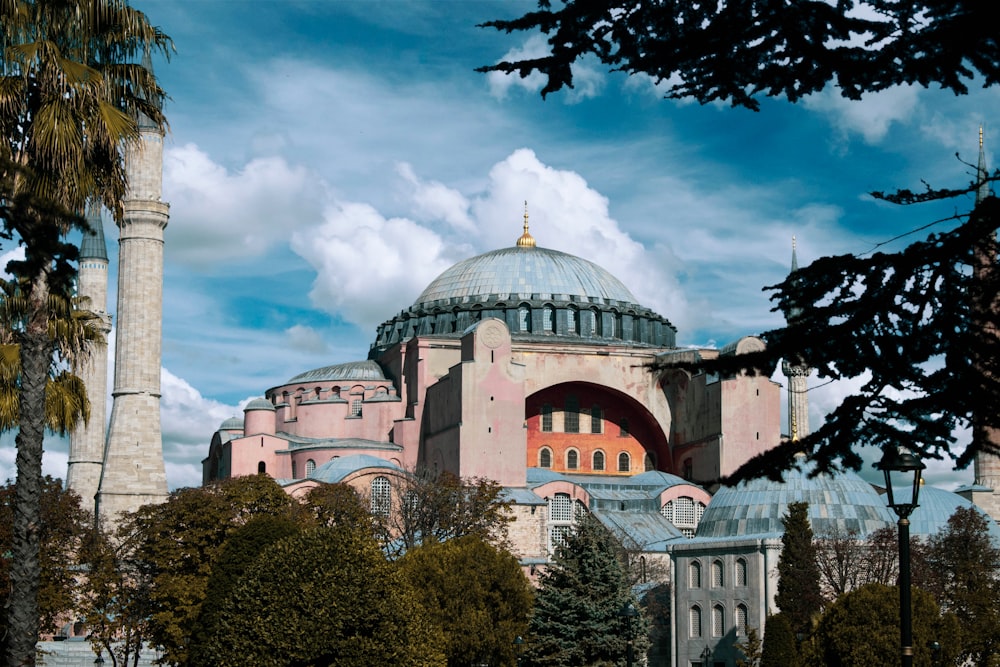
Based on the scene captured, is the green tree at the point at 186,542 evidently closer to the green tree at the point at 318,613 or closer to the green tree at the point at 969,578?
the green tree at the point at 318,613

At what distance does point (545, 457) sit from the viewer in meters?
56.5

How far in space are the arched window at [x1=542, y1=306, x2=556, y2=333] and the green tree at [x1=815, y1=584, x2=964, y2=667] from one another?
101 ft

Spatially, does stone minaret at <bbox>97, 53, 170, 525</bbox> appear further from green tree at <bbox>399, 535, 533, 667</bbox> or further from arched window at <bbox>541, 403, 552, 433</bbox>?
arched window at <bbox>541, 403, 552, 433</bbox>

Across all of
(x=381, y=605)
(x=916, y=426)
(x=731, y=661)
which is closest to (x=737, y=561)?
(x=731, y=661)

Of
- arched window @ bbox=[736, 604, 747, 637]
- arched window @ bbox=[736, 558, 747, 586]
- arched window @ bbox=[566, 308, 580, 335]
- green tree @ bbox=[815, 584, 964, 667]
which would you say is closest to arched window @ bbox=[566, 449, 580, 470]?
arched window @ bbox=[566, 308, 580, 335]

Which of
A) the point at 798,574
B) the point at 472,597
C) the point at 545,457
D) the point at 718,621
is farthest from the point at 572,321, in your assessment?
the point at 472,597

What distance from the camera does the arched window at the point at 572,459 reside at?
56.6 metres

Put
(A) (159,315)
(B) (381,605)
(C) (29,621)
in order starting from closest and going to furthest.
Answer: (C) (29,621) < (B) (381,605) < (A) (159,315)

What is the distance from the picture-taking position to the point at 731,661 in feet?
135

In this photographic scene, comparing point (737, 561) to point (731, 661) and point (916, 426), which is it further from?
point (916, 426)

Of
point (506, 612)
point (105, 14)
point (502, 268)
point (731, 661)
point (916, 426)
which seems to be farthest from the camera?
point (502, 268)

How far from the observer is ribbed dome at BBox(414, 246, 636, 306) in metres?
60.8

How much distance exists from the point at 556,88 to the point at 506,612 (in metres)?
26.0

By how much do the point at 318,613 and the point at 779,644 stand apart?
1727 centimetres
